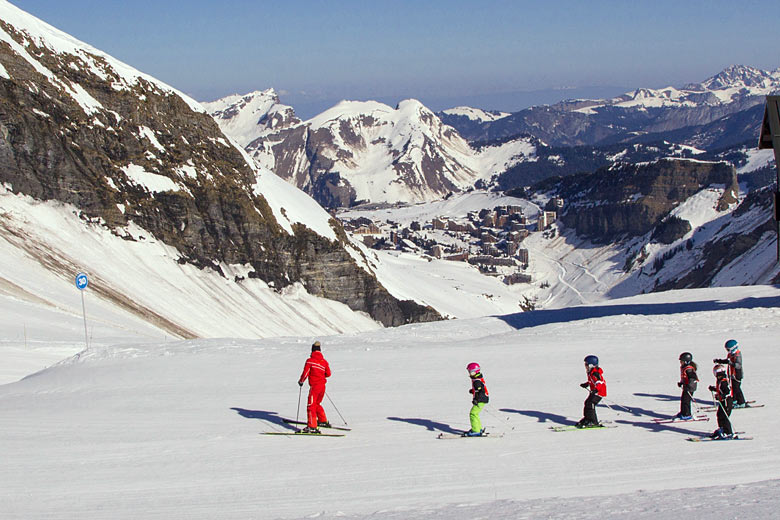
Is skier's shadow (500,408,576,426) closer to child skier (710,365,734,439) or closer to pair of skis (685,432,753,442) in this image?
pair of skis (685,432,753,442)

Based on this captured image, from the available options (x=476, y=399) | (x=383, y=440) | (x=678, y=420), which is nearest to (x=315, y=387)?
(x=383, y=440)

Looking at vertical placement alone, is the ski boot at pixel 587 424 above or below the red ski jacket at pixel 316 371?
below

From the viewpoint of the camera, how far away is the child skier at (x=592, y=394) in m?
14.6

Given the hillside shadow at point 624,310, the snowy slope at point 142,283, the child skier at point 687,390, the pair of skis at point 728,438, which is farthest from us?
the snowy slope at point 142,283

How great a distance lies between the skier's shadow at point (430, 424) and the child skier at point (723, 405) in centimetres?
489

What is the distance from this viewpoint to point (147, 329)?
45031 mm

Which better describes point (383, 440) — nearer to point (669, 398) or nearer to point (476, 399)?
point (476, 399)

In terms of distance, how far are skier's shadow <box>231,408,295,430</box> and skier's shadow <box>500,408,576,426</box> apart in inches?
194

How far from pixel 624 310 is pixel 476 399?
24422 mm

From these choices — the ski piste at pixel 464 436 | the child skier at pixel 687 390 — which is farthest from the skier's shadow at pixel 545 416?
the child skier at pixel 687 390

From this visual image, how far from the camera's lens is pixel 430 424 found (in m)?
15.4

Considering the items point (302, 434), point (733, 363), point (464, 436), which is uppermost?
point (733, 363)

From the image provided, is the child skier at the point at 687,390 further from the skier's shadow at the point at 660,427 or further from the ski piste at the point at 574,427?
the ski piste at the point at 574,427

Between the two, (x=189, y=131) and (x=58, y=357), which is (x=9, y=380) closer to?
(x=58, y=357)
